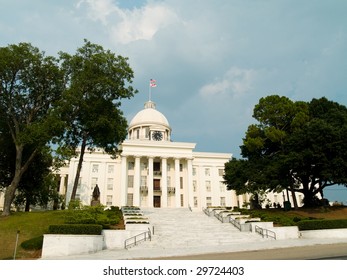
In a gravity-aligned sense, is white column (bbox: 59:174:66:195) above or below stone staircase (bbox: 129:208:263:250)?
above

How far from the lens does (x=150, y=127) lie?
210ft

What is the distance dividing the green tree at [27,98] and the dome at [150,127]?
33557 millimetres

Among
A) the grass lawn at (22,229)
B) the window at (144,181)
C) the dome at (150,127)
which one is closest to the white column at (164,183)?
the window at (144,181)

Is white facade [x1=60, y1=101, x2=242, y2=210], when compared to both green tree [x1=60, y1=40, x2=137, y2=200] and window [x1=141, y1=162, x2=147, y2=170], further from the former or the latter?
green tree [x1=60, y1=40, x2=137, y2=200]

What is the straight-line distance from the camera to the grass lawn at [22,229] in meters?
17.0

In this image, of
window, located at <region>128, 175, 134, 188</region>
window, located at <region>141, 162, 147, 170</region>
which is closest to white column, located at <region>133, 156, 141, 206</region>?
window, located at <region>128, 175, 134, 188</region>

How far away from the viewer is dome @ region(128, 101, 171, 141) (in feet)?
208

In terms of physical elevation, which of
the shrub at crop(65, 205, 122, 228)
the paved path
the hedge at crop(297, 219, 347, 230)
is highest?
the shrub at crop(65, 205, 122, 228)

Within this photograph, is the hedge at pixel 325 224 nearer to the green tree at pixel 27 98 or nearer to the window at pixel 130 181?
the green tree at pixel 27 98

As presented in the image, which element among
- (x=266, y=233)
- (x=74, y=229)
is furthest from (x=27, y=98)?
(x=266, y=233)

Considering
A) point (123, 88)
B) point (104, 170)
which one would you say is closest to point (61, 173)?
point (104, 170)

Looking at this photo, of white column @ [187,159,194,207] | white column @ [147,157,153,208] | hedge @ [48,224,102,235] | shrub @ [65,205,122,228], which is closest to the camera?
hedge @ [48,224,102,235]

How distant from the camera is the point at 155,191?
54375 millimetres

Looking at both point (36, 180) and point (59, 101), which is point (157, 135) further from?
point (59, 101)
